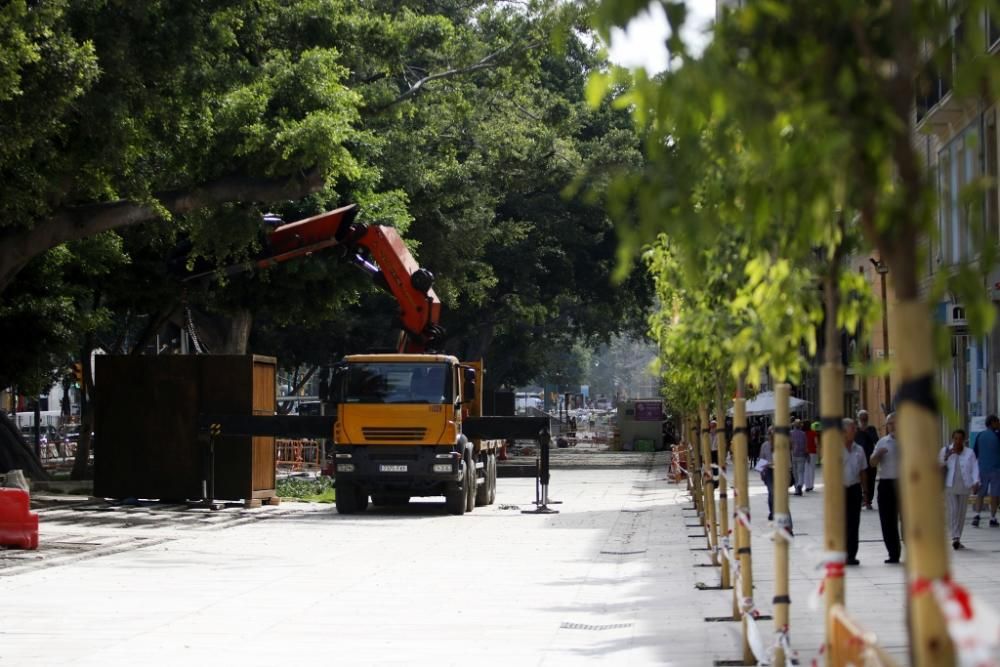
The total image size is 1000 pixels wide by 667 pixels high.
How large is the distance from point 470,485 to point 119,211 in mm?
10342

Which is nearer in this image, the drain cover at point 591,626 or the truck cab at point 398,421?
the drain cover at point 591,626

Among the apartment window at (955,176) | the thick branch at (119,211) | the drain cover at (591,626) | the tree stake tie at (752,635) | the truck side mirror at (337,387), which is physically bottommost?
the drain cover at (591,626)

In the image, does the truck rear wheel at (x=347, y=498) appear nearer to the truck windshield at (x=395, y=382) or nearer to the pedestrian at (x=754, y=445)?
the truck windshield at (x=395, y=382)

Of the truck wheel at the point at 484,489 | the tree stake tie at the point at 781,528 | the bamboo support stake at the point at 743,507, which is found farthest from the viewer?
the truck wheel at the point at 484,489

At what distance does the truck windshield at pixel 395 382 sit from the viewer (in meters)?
29.9

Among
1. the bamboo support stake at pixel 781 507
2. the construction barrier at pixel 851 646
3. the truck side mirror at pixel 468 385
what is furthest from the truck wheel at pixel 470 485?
the construction barrier at pixel 851 646

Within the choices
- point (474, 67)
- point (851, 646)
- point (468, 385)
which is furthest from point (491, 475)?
point (851, 646)

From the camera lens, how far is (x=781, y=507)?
9703mm

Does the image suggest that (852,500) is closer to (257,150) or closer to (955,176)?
(257,150)

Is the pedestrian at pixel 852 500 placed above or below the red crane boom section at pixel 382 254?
below

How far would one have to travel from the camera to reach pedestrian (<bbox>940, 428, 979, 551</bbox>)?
66.4 feet

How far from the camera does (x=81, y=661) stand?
11336mm

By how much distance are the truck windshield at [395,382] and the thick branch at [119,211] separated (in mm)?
6704

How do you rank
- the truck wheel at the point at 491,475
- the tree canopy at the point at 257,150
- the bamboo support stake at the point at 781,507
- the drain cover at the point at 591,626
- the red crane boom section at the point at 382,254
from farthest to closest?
1. the truck wheel at the point at 491,475
2. the red crane boom section at the point at 382,254
3. the tree canopy at the point at 257,150
4. the drain cover at the point at 591,626
5. the bamboo support stake at the point at 781,507
